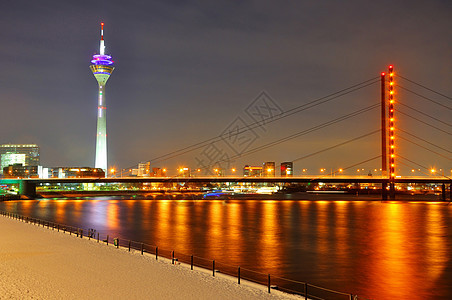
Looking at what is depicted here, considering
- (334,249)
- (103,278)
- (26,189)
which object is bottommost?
(334,249)

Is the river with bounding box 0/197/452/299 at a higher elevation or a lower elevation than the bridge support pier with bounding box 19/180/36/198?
lower

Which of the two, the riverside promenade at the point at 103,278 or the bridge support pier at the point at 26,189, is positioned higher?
the bridge support pier at the point at 26,189

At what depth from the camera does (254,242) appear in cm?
3381

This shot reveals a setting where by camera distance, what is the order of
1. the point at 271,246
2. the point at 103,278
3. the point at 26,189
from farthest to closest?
the point at 26,189
the point at 271,246
the point at 103,278

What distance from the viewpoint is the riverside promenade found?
46.4ft

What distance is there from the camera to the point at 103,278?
52.9ft

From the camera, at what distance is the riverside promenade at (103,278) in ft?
46.4

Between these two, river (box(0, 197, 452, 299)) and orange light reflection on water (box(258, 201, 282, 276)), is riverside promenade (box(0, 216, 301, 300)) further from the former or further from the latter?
orange light reflection on water (box(258, 201, 282, 276))

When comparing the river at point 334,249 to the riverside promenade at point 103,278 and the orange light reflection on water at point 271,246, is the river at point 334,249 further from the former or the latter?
the riverside promenade at point 103,278

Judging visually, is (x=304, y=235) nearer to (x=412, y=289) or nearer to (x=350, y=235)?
(x=350, y=235)

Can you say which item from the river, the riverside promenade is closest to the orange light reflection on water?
the river

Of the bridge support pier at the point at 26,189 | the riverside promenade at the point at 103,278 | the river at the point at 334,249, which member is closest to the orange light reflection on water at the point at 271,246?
the river at the point at 334,249

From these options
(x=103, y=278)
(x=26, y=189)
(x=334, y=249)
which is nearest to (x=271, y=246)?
(x=334, y=249)

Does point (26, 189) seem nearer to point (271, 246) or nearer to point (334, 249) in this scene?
point (271, 246)
